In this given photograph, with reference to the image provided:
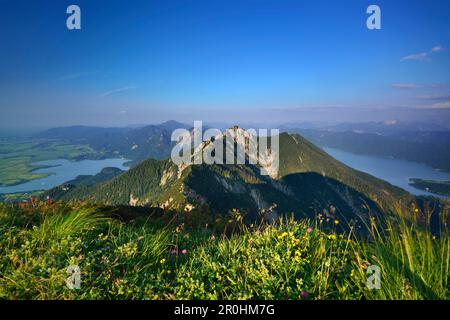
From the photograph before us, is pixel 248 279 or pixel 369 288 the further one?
pixel 248 279

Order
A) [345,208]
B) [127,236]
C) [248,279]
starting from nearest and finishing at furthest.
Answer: [248,279], [127,236], [345,208]
